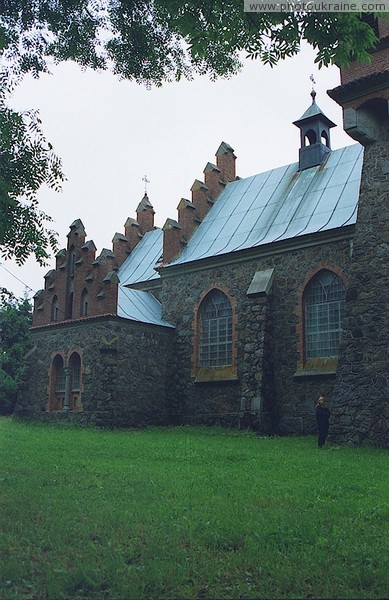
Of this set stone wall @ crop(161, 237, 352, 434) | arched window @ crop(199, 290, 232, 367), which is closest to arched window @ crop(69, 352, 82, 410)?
stone wall @ crop(161, 237, 352, 434)

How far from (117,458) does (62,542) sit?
222 inches

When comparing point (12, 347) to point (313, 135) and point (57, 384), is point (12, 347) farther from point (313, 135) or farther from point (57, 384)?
point (313, 135)

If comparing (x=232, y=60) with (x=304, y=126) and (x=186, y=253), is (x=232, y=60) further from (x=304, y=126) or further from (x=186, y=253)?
(x=304, y=126)

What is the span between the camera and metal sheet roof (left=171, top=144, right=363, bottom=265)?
62.6 feet

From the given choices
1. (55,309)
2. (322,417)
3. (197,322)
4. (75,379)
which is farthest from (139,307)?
(322,417)

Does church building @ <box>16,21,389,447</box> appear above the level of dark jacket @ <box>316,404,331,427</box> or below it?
above

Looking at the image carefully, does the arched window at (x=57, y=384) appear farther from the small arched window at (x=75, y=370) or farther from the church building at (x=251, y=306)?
the small arched window at (x=75, y=370)

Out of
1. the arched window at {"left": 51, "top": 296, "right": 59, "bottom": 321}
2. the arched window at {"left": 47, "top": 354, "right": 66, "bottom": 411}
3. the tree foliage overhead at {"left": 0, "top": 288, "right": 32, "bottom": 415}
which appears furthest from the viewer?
the tree foliage overhead at {"left": 0, "top": 288, "right": 32, "bottom": 415}

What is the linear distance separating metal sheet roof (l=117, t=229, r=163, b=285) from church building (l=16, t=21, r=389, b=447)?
0.23 meters

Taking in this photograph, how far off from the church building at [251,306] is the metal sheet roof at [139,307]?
86mm

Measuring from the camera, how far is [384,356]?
535 inches

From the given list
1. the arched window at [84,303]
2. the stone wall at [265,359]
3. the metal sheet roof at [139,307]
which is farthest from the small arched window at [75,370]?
the stone wall at [265,359]

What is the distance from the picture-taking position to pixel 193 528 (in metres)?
6.03

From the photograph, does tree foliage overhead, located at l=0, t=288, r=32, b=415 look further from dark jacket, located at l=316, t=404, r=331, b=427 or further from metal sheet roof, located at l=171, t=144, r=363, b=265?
dark jacket, located at l=316, t=404, r=331, b=427
